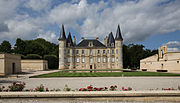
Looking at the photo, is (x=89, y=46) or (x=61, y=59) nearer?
(x=61, y=59)

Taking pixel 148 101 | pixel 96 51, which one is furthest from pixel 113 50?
pixel 148 101

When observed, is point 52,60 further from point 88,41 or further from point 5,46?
point 5,46

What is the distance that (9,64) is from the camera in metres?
23.0

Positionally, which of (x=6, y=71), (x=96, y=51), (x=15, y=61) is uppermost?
(x=96, y=51)

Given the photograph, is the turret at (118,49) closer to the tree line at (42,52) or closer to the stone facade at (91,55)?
the stone facade at (91,55)

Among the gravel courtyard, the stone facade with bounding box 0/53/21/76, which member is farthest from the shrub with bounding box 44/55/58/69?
the gravel courtyard

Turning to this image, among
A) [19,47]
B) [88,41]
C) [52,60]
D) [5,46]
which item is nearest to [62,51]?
[52,60]

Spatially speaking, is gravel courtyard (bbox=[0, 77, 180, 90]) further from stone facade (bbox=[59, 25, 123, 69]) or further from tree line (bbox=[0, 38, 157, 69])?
tree line (bbox=[0, 38, 157, 69])

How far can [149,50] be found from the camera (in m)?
56.9

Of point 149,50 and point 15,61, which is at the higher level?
point 149,50

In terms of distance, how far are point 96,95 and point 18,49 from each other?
5263 cm

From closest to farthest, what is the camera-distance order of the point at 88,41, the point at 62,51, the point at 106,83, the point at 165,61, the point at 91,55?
the point at 106,83 → the point at 165,61 → the point at 62,51 → the point at 91,55 → the point at 88,41

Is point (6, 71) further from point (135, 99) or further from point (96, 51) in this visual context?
point (96, 51)

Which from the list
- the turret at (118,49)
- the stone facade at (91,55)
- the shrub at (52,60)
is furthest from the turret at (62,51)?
the turret at (118,49)
